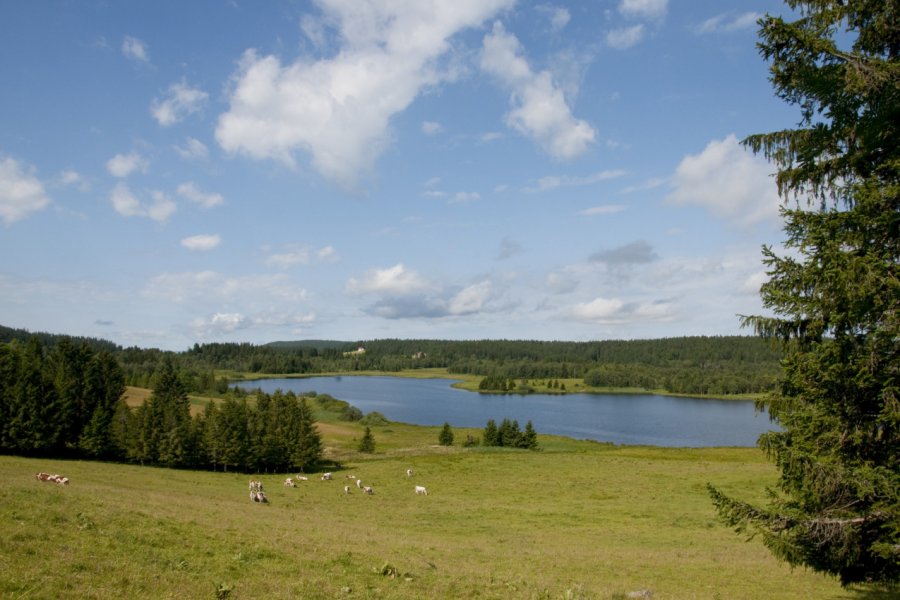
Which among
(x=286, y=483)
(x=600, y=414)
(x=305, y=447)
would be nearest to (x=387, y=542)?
(x=286, y=483)

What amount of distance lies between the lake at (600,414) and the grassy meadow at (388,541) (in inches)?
2323

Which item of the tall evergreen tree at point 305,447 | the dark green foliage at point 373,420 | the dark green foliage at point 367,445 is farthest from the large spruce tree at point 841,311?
the dark green foliage at point 373,420

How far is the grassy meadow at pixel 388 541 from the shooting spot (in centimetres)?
1255

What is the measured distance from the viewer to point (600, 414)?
141 m

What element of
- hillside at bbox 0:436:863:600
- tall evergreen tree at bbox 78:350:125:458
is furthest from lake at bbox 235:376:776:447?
hillside at bbox 0:436:863:600

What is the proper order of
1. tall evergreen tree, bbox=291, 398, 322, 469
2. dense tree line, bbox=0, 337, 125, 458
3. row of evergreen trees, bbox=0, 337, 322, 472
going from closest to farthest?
1. dense tree line, bbox=0, 337, 125, 458
2. row of evergreen trees, bbox=0, 337, 322, 472
3. tall evergreen tree, bbox=291, 398, 322, 469

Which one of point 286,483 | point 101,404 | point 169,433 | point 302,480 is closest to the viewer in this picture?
point 286,483

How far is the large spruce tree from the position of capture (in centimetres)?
876

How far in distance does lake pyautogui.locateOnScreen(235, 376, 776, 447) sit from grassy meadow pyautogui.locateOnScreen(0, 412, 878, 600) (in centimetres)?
5901

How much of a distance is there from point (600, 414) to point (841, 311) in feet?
458

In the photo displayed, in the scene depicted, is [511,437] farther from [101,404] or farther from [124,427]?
[101,404]

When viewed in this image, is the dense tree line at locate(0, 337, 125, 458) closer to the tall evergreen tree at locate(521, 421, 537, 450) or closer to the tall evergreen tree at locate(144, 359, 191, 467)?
the tall evergreen tree at locate(144, 359, 191, 467)

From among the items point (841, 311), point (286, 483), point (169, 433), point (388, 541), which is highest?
point (841, 311)

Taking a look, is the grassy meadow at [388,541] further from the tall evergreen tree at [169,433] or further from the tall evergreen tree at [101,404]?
the tall evergreen tree at [101,404]
